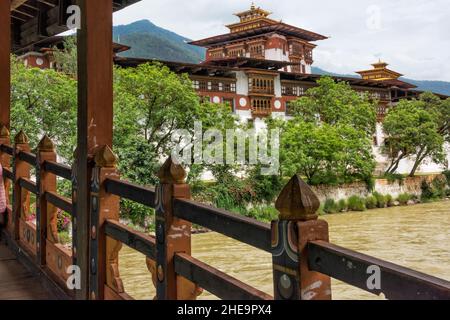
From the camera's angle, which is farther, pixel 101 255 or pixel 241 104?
pixel 241 104

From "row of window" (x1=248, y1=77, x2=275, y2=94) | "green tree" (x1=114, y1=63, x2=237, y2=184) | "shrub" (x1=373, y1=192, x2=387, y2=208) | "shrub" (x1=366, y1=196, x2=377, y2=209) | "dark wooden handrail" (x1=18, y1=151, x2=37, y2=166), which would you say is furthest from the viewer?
"row of window" (x1=248, y1=77, x2=275, y2=94)

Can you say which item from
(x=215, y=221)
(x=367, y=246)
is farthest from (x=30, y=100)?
(x=215, y=221)

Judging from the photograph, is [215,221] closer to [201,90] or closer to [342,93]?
[201,90]

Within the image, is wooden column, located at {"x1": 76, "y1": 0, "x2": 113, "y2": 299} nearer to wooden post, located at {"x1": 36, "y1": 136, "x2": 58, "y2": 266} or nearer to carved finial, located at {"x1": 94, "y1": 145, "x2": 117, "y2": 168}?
carved finial, located at {"x1": 94, "y1": 145, "x2": 117, "y2": 168}

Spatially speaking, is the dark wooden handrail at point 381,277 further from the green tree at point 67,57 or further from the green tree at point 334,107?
the green tree at point 334,107

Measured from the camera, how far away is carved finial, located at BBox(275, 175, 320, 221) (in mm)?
1117

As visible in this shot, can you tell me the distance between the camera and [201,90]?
22.6 meters

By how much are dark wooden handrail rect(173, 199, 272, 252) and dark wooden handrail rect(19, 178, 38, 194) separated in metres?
2.02

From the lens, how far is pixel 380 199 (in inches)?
872

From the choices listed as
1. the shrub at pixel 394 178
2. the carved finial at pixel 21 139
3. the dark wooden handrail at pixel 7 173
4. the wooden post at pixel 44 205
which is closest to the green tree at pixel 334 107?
the shrub at pixel 394 178

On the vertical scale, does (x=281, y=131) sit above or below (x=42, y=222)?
above

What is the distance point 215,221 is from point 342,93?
918 inches

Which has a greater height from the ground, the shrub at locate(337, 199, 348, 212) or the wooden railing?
the wooden railing

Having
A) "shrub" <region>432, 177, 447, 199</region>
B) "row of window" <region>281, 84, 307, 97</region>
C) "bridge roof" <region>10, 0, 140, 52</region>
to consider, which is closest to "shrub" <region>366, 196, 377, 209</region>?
"shrub" <region>432, 177, 447, 199</region>
